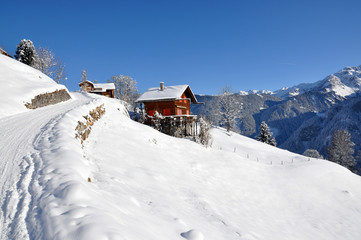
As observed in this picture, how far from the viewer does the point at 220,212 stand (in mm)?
6816

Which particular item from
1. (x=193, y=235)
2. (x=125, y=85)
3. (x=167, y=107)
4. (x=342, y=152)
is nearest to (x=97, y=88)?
(x=125, y=85)

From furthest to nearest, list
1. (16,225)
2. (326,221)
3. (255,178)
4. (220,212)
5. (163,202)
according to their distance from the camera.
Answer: (255,178)
(326,221)
(220,212)
(163,202)
(16,225)

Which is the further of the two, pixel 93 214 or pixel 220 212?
pixel 220 212

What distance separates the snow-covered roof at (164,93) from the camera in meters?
29.1

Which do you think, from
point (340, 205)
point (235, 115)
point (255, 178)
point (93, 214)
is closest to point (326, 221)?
point (340, 205)

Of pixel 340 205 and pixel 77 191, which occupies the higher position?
pixel 77 191

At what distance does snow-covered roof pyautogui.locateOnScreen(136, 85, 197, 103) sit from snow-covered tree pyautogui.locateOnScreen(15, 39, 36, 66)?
27.7 meters

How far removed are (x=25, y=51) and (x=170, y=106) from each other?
33.7m

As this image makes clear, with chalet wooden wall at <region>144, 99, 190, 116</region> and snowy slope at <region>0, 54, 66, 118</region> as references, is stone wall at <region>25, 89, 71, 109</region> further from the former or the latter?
chalet wooden wall at <region>144, 99, 190, 116</region>

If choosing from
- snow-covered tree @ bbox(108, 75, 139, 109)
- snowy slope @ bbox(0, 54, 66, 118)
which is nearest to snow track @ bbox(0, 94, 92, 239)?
snowy slope @ bbox(0, 54, 66, 118)

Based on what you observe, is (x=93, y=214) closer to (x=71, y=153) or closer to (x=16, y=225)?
(x=16, y=225)

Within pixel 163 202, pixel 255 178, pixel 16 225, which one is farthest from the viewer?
pixel 255 178

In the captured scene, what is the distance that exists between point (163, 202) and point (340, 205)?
10.5 metres

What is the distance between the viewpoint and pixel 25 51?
4044 centimetres
